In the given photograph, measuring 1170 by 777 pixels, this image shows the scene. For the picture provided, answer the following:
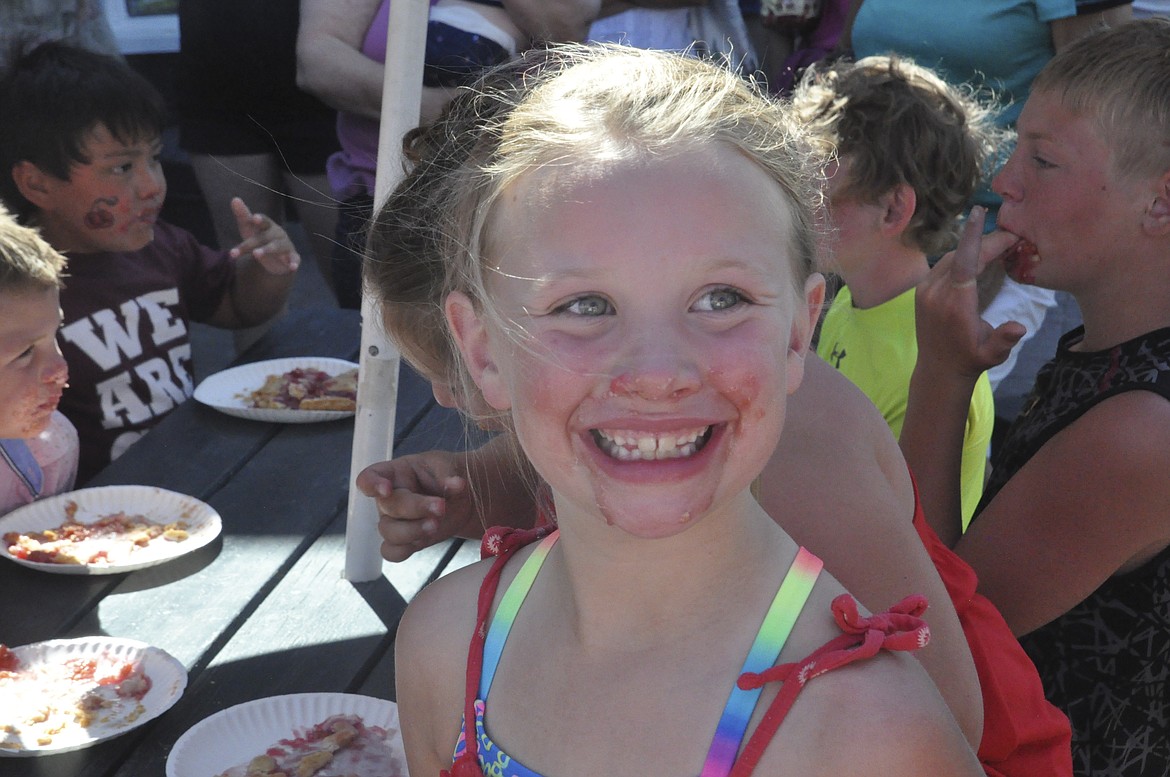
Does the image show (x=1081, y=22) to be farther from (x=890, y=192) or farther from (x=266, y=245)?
(x=266, y=245)

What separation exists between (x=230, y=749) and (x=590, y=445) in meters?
0.75

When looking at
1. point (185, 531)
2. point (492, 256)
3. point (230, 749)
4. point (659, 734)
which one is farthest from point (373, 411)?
point (659, 734)

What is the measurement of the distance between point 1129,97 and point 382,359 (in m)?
1.32

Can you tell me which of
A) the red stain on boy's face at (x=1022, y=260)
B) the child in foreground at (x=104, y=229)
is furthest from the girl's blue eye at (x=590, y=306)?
the child in foreground at (x=104, y=229)

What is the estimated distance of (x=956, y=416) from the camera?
2059 millimetres

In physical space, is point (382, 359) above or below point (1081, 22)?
below

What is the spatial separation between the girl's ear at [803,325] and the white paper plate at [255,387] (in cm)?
157

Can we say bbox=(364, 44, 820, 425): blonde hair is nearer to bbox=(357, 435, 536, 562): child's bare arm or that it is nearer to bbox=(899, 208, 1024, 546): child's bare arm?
bbox=(357, 435, 536, 562): child's bare arm

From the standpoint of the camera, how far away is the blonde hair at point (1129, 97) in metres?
1.92

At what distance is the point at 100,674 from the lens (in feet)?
5.36

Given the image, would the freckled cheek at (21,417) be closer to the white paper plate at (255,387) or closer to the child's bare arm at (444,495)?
the white paper plate at (255,387)

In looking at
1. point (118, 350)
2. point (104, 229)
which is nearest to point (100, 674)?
point (118, 350)

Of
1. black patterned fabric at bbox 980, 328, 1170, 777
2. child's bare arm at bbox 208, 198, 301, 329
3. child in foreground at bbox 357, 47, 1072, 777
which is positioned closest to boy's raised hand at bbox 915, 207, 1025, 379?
black patterned fabric at bbox 980, 328, 1170, 777

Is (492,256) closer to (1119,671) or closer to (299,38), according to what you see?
(1119,671)
